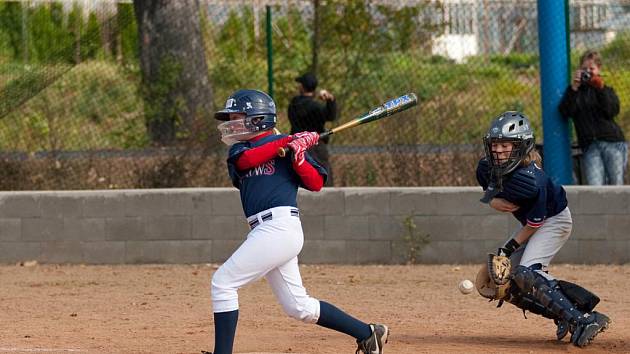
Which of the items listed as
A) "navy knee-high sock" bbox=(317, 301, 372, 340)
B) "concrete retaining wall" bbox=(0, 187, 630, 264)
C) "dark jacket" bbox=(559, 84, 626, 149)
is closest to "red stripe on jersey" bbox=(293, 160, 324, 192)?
"navy knee-high sock" bbox=(317, 301, 372, 340)

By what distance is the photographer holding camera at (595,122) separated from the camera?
12016mm

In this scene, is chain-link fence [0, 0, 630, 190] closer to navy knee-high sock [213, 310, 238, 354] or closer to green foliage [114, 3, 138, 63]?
green foliage [114, 3, 138, 63]

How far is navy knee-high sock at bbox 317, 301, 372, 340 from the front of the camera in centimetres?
716

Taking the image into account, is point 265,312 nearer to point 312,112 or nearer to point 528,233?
point 528,233

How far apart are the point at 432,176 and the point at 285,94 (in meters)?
2.20

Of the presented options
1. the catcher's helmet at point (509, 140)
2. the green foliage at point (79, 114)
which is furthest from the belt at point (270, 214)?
the green foliage at point (79, 114)

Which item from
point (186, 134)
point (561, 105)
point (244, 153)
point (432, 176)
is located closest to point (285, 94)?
point (186, 134)

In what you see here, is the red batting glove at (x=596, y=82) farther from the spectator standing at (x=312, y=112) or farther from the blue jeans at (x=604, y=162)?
the spectator standing at (x=312, y=112)

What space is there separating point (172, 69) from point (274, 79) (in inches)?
49.2

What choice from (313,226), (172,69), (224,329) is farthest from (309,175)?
(172,69)

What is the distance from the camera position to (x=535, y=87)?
46.1 feet

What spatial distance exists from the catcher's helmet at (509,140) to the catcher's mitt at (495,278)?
0.58 meters

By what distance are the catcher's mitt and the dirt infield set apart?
14.5 inches

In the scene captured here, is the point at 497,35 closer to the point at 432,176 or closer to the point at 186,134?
the point at 432,176
